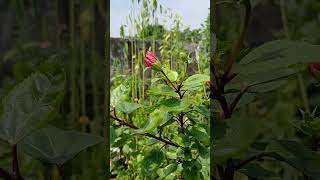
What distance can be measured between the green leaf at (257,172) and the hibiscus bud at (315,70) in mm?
135

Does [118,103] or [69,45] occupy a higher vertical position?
[69,45]

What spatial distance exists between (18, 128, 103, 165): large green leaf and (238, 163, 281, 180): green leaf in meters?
0.19

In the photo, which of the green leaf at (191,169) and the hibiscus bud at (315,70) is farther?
the green leaf at (191,169)

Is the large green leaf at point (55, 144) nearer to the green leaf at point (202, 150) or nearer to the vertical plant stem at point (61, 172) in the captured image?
the vertical plant stem at point (61, 172)

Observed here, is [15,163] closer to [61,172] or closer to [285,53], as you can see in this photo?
Result: [61,172]

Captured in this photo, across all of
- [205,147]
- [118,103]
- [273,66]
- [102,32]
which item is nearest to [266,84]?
[273,66]

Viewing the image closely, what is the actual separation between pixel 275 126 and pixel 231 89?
0.26 ft

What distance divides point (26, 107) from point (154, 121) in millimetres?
702

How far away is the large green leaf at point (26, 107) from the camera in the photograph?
0.53m

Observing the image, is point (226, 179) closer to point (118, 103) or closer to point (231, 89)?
point (231, 89)

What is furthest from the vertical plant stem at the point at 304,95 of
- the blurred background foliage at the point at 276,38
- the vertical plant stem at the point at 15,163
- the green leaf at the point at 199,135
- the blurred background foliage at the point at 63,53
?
the green leaf at the point at 199,135

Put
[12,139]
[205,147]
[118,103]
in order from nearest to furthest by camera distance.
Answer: [12,139] → [118,103] → [205,147]

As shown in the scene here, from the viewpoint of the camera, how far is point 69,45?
578 millimetres

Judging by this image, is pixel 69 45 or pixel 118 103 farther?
pixel 118 103
